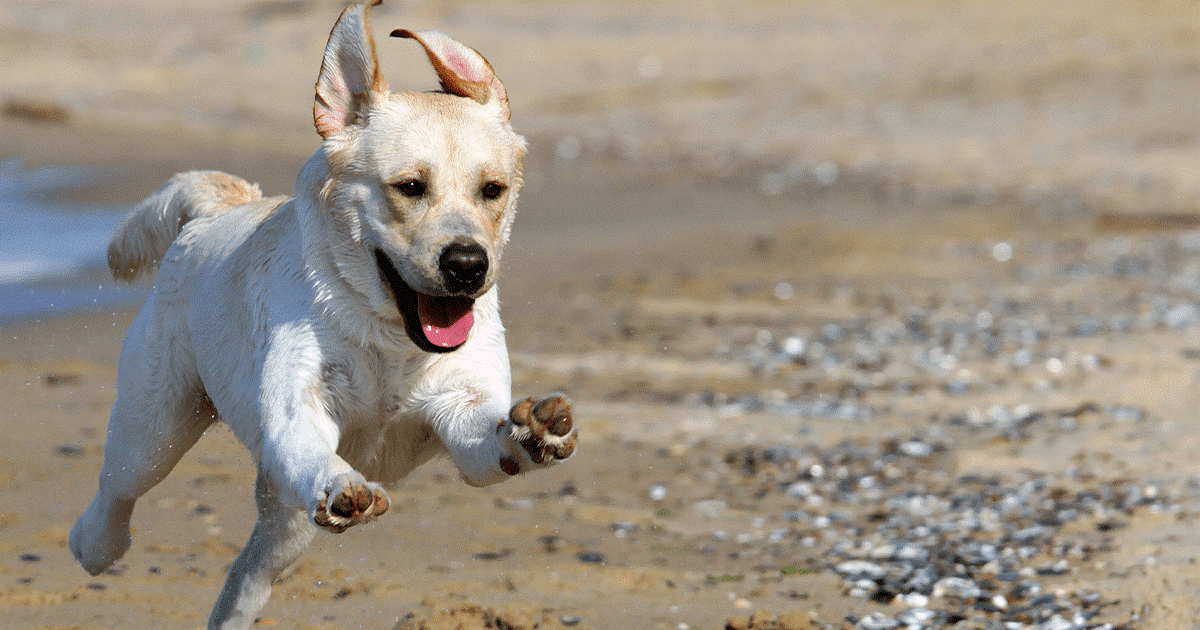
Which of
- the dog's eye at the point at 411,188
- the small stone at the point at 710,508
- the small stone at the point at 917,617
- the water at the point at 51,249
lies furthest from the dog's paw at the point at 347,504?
the water at the point at 51,249

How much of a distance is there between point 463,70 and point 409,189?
1.81 ft

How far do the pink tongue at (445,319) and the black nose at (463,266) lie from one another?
159mm

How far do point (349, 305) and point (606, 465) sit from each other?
147 inches

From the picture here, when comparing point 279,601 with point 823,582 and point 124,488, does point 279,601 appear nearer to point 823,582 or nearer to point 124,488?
point 124,488

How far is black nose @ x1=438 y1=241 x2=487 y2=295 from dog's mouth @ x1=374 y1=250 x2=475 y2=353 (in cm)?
9

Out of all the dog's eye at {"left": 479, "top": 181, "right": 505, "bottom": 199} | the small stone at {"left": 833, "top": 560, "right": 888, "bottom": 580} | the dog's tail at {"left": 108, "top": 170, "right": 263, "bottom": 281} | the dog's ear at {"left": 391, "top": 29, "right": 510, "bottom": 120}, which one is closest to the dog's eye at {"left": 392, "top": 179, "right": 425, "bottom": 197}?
the dog's eye at {"left": 479, "top": 181, "right": 505, "bottom": 199}

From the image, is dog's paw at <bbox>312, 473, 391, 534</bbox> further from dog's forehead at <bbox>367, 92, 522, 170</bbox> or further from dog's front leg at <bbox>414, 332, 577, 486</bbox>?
dog's forehead at <bbox>367, 92, 522, 170</bbox>

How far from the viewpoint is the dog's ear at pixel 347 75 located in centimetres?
399

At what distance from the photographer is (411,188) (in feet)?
13.0

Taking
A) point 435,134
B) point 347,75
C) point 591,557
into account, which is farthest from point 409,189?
point 591,557

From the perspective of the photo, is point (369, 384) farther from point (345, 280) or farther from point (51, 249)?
point (51, 249)

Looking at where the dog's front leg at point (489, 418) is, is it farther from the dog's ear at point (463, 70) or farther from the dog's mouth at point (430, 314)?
the dog's ear at point (463, 70)

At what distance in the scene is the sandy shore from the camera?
233 inches

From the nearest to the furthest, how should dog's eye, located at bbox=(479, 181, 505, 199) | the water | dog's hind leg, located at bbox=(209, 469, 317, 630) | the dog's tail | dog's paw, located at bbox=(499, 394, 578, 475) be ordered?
dog's paw, located at bbox=(499, 394, 578, 475), dog's eye, located at bbox=(479, 181, 505, 199), dog's hind leg, located at bbox=(209, 469, 317, 630), the dog's tail, the water
